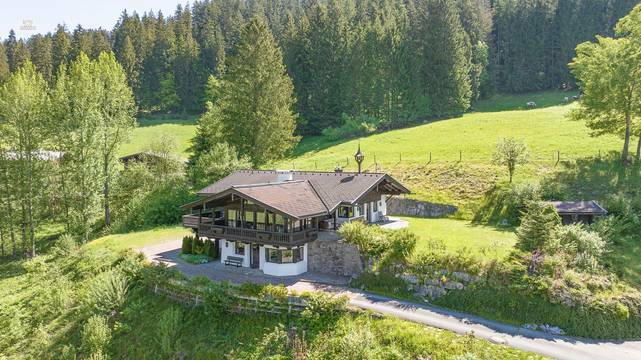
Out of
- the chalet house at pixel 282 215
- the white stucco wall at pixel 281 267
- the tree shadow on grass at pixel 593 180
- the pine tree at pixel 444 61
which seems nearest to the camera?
the chalet house at pixel 282 215

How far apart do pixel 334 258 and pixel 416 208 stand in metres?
14.9

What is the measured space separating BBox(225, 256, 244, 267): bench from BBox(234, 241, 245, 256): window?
0.41 meters

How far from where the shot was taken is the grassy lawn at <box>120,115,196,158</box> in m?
73.3

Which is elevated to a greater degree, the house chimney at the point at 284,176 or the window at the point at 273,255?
the house chimney at the point at 284,176

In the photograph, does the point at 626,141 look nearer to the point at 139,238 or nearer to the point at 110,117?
the point at 139,238

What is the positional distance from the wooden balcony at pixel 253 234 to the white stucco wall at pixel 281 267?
3.52 feet

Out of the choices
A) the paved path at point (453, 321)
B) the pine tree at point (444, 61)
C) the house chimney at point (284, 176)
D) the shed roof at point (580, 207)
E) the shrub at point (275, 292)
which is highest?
the pine tree at point (444, 61)

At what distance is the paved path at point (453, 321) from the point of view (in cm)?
2044

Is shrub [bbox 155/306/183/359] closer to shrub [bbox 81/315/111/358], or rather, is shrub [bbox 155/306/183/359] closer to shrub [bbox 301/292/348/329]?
shrub [bbox 81/315/111/358]

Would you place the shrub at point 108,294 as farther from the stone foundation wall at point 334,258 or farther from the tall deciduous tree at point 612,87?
the tall deciduous tree at point 612,87

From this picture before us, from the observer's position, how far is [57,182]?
44.9 m

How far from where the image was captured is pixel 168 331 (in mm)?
24203

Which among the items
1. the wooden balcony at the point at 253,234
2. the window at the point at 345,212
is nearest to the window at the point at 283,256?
the wooden balcony at the point at 253,234

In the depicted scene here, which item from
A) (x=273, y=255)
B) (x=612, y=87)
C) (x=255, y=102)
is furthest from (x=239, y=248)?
(x=612, y=87)
